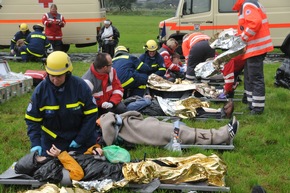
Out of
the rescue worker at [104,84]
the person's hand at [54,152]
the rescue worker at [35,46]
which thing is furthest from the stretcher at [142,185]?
the rescue worker at [35,46]

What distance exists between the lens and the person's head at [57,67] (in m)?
Answer: 4.02

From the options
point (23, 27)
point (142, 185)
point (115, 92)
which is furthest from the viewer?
point (23, 27)

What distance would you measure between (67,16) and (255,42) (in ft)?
31.9

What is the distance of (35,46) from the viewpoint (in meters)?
12.8

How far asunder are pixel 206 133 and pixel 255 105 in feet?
6.02

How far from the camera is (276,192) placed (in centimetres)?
410

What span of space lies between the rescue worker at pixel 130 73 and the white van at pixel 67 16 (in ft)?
24.5

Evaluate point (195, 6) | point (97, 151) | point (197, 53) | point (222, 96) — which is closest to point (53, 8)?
point (195, 6)

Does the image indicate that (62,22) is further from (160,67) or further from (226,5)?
(160,67)

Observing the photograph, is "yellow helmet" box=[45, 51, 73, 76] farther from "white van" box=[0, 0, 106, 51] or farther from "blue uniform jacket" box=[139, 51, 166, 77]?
"white van" box=[0, 0, 106, 51]

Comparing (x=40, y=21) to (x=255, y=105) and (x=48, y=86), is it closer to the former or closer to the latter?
(x=255, y=105)

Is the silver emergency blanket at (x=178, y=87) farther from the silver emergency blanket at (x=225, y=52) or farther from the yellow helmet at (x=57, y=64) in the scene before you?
the yellow helmet at (x=57, y=64)

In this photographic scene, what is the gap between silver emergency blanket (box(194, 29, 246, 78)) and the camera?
6.68m

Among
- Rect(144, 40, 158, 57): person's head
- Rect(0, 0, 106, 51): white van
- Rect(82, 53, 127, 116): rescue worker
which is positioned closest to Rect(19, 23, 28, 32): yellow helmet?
Rect(0, 0, 106, 51): white van
